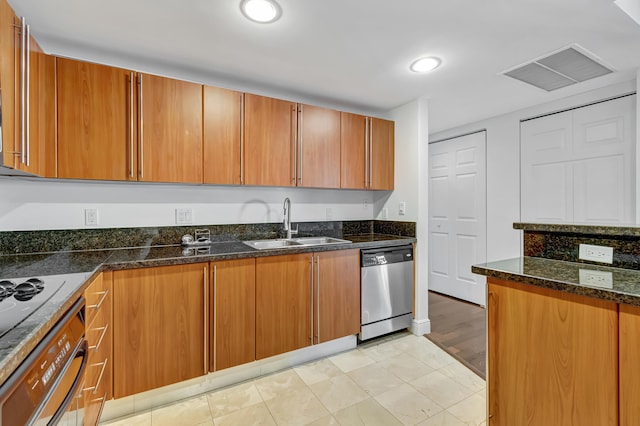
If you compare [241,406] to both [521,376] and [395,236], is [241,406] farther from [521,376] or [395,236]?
[395,236]

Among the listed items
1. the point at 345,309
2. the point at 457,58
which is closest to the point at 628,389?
the point at 345,309

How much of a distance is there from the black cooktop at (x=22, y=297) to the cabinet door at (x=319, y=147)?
67.6 inches

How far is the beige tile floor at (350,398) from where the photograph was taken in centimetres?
171

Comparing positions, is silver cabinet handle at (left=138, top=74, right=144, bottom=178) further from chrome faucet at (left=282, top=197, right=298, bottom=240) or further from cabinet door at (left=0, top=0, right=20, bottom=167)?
chrome faucet at (left=282, top=197, right=298, bottom=240)

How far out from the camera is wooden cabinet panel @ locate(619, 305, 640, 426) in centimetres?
95

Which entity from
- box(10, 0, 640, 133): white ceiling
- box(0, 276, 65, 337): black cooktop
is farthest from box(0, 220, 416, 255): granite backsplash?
box(10, 0, 640, 133): white ceiling

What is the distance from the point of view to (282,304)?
2156 millimetres

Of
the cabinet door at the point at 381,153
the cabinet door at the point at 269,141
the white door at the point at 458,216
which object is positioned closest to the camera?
the cabinet door at the point at 269,141

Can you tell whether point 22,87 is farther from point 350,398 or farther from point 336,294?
point 350,398

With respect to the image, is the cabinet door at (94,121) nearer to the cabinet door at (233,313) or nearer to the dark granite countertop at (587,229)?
the cabinet door at (233,313)

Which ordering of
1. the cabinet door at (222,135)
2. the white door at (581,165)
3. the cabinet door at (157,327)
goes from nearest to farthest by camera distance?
the cabinet door at (157,327) → the cabinet door at (222,135) → the white door at (581,165)

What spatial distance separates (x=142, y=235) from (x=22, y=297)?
1.21 metres

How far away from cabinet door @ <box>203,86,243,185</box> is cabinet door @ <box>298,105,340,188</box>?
0.53m

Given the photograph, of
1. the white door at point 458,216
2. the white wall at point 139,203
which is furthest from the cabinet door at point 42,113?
the white door at point 458,216
